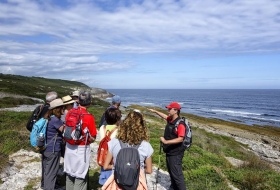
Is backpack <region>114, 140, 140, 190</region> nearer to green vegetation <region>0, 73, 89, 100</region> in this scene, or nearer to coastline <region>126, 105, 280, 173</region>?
coastline <region>126, 105, 280, 173</region>

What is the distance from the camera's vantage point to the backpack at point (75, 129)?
4.62 metres

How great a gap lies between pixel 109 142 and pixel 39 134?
2.07 m

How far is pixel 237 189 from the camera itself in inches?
317

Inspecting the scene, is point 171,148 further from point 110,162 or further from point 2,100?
point 2,100

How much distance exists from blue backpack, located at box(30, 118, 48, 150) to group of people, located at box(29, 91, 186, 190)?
10 centimetres

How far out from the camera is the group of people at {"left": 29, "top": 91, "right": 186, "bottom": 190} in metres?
3.97

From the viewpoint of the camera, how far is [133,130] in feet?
12.8

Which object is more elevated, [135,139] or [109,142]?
[135,139]

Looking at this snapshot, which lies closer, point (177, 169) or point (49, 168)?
point (49, 168)

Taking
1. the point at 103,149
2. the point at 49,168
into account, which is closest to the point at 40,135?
the point at 49,168

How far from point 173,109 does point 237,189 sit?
409 cm

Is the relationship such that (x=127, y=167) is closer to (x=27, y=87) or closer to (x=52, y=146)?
(x=52, y=146)

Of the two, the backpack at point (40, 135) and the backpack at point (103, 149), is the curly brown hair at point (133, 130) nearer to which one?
the backpack at point (103, 149)

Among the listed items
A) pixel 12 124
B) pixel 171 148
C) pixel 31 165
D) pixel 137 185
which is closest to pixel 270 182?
pixel 171 148
